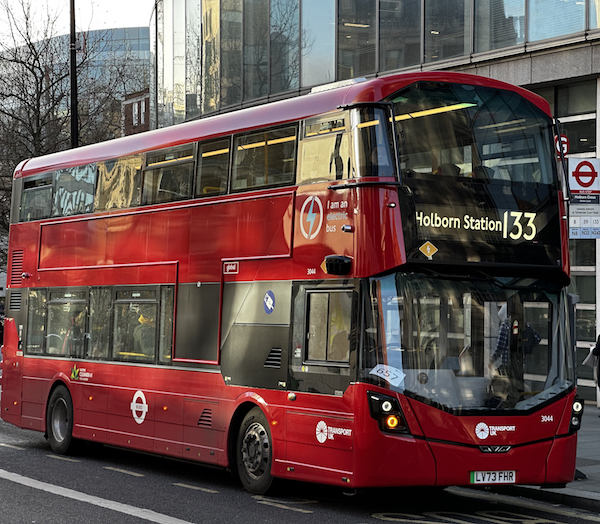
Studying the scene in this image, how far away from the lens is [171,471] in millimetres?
12719

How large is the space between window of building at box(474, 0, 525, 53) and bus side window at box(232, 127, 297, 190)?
9022 millimetres

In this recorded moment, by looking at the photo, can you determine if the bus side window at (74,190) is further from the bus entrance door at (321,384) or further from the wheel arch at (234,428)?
the bus entrance door at (321,384)

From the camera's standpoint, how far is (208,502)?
997 centimetres

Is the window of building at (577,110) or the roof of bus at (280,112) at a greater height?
the window of building at (577,110)

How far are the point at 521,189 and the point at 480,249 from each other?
785 mm

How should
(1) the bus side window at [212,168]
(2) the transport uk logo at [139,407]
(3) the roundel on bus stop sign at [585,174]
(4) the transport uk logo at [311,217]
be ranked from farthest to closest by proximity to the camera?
(2) the transport uk logo at [139,407]
(3) the roundel on bus stop sign at [585,174]
(1) the bus side window at [212,168]
(4) the transport uk logo at [311,217]

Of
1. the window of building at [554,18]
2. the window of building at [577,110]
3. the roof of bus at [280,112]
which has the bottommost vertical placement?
the roof of bus at [280,112]

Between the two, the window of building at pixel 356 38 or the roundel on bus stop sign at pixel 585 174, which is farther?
the window of building at pixel 356 38

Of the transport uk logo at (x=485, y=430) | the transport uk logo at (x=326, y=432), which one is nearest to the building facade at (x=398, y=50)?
the transport uk logo at (x=485, y=430)

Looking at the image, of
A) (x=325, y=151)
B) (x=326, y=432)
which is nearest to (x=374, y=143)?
(x=325, y=151)

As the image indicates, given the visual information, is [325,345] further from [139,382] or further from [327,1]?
[327,1]

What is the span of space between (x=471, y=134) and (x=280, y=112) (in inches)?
82.8

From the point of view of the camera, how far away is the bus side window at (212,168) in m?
11.4

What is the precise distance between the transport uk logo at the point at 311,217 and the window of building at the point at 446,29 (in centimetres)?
1029
